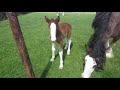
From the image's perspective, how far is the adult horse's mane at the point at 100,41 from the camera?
6.70 m

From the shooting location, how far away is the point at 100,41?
695cm

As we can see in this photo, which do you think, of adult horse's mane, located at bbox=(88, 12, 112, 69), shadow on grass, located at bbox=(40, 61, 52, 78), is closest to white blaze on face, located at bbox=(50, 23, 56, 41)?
shadow on grass, located at bbox=(40, 61, 52, 78)

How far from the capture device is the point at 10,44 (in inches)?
511

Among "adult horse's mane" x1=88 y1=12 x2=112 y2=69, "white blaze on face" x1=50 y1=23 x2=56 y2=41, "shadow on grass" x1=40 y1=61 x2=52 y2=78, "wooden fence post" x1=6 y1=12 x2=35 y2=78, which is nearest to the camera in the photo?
"wooden fence post" x1=6 y1=12 x2=35 y2=78

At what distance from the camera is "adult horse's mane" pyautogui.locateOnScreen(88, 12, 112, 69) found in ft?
22.0

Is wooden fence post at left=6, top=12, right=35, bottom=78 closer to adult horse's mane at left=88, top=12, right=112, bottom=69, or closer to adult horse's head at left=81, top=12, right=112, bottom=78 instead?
adult horse's head at left=81, top=12, right=112, bottom=78

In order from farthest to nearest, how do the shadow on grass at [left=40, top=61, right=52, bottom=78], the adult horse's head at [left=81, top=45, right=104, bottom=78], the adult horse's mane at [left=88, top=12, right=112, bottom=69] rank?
the shadow on grass at [left=40, top=61, right=52, bottom=78], the adult horse's mane at [left=88, top=12, right=112, bottom=69], the adult horse's head at [left=81, top=45, right=104, bottom=78]

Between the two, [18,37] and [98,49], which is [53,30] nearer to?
[18,37]

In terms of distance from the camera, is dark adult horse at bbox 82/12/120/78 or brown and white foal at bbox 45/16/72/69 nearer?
dark adult horse at bbox 82/12/120/78

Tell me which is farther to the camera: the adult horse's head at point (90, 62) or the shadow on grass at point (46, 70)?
the shadow on grass at point (46, 70)

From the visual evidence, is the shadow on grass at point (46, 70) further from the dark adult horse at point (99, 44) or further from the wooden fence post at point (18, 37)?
the dark adult horse at point (99, 44)

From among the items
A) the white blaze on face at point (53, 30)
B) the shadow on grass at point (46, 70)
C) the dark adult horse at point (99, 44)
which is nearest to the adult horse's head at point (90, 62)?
the dark adult horse at point (99, 44)
